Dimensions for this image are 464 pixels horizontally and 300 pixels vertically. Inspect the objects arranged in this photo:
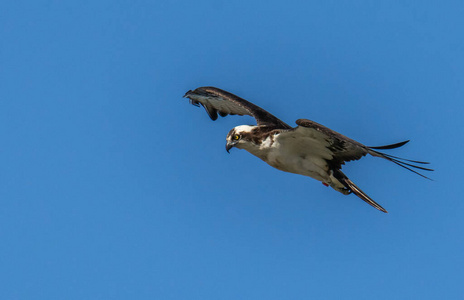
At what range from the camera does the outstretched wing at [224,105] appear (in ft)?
51.3

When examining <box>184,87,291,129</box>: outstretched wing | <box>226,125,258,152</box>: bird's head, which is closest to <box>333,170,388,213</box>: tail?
<box>184,87,291,129</box>: outstretched wing

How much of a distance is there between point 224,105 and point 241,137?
122 inches

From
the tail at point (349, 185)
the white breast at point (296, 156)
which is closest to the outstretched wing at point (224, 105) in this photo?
the white breast at point (296, 156)

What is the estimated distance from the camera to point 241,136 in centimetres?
1438

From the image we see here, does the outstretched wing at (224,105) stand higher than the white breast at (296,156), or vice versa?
the outstretched wing at (224,105)

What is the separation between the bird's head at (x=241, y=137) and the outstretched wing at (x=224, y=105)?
0.88 meters

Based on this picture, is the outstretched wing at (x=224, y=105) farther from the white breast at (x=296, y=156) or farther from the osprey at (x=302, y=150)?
the white breast at (x=296, y=156)

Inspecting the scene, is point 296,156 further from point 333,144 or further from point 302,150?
point 333,144

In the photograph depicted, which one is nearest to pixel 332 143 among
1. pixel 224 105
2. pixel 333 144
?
pixel 333 144

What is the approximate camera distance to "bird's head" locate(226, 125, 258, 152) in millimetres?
14284

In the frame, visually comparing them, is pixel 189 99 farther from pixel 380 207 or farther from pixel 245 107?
pixel 380 207

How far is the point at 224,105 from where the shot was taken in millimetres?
17344

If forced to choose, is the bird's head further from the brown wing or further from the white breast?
the brown wing

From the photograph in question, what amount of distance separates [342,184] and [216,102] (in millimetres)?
4113
